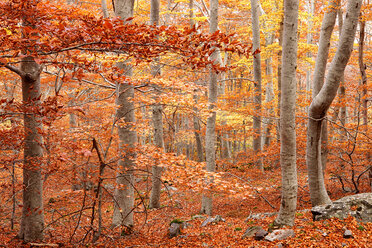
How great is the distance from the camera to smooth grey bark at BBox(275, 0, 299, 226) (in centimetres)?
500

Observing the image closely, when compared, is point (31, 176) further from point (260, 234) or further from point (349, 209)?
point (349, 209)

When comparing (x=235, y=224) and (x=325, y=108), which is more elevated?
(x=325, y=108)

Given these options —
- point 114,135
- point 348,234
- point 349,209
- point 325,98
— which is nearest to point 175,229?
point 114,135

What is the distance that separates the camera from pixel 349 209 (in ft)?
18.0

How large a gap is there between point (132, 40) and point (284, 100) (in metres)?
3.34

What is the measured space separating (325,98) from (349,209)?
2.35m

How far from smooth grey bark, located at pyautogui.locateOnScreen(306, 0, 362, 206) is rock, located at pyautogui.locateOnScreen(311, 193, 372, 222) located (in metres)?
0.63

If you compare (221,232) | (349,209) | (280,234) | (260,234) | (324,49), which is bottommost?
(221,232)

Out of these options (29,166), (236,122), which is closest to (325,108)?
(29,166)

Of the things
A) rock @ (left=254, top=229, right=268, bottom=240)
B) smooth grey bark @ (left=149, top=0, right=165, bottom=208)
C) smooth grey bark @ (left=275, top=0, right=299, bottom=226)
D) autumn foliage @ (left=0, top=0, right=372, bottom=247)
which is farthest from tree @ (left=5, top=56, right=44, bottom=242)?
smooth grey bark @ (left=275, top=0, right=299, bottom=226)

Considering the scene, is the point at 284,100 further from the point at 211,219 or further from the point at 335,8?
the point at 211,219

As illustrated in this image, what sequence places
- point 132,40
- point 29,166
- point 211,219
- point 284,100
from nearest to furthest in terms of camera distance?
point 132,40
point 29,166
point 284,100
point 211,219

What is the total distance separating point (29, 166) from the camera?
15.4 ft

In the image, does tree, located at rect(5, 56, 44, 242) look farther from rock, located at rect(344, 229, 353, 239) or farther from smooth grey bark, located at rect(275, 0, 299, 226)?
rock, located at rect(344, 229, 353, 239)
